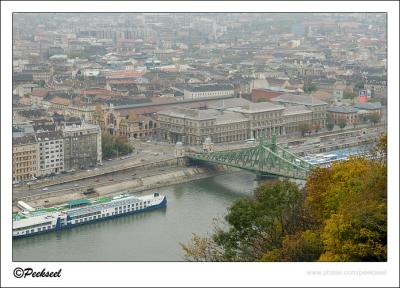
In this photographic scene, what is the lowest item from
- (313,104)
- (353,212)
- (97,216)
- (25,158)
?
(97,216)

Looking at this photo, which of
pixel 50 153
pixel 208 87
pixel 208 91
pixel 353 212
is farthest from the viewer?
pixel 208 87

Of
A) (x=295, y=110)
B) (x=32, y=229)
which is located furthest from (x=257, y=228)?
(x=295, y=110)

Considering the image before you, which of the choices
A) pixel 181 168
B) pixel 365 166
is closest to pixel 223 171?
pixel 181 168

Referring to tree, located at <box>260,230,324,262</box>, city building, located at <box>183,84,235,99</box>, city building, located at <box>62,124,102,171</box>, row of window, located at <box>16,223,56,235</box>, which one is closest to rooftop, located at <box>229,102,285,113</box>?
city building, located at <box>183,84,235,99</box>

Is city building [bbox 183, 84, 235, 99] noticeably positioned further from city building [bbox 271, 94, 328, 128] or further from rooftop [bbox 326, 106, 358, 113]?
rooftop [bbox 326, 106, 358, 113]

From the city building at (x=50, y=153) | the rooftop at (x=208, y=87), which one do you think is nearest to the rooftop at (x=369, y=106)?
the rooftop at (x=208, y=87)

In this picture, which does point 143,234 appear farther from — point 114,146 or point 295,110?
point 295,110
